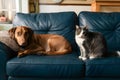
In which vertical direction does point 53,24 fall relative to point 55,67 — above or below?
above

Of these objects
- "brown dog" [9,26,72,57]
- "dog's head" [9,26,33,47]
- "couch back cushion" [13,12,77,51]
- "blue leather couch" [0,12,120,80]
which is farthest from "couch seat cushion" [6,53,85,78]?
"couch back cushion" [13,12,77,51]

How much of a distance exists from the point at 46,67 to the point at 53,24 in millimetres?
839

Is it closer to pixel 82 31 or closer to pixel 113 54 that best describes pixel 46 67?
pixel 82 31

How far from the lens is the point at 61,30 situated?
3.16m

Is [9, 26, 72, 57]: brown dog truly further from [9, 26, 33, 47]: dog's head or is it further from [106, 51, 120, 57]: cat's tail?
[106, 51, 120, 57]: cat's tail

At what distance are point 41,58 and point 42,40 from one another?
18.8 inches

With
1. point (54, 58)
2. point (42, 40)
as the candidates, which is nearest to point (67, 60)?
point (54, 58)

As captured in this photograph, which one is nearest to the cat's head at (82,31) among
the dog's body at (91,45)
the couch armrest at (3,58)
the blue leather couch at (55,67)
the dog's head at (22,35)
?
the dog's body at (91,45)

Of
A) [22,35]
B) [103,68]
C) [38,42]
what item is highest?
[22,35]

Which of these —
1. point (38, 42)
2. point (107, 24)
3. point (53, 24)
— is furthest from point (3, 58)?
point (107, 24)

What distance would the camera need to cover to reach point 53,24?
3164 millimetres

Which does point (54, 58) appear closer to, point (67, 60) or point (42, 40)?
point (67, 60)

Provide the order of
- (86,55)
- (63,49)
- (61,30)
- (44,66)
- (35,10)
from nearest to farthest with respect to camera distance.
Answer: (44,66)
(86,55)
(63,49)
(61,30)
(35,10)

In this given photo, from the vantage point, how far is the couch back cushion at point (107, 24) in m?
3.11
